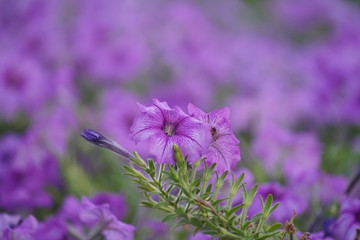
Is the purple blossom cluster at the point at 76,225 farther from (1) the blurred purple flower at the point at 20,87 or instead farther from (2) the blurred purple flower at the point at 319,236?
(1) the blurred purple flower at the point at 20,87

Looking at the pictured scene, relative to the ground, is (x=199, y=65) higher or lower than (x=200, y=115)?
higher

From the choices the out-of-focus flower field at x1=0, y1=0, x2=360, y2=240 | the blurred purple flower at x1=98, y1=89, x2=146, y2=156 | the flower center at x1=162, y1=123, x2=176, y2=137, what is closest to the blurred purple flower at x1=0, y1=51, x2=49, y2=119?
the out-of-focus flower field at x1=0, y1=0, x2=360, y2=240

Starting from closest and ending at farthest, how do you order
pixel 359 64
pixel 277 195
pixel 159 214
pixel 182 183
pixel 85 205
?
pixel 182 183
pixel 85 205
pixel 277 195
pixel 159 214
pixel 359 64

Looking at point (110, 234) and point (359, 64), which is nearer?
point (110, 234)

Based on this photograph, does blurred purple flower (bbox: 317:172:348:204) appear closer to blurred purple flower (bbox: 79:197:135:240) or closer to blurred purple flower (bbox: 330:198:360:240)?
blurred purple flower (bbox: 330:198:360:240)

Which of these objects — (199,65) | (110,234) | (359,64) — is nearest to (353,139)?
(359,64)

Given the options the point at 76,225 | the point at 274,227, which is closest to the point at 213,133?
the point at 274,227

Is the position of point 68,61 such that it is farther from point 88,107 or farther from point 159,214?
point 159,214

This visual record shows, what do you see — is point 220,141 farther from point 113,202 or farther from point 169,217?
point 113,202
